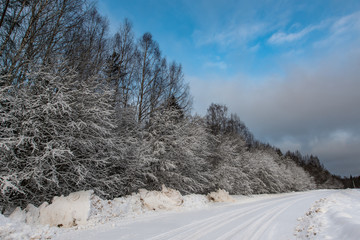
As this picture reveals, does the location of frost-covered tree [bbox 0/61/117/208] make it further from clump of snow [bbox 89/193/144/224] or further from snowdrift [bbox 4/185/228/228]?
Result: clump of snow [bbox 89/193/144/224]

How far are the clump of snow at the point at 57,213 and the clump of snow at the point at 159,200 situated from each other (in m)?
4.14

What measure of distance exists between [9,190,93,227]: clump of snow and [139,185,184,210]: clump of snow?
4.14 m

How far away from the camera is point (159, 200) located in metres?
11.4

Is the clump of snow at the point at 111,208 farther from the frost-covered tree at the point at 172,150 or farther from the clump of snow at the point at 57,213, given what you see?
the frost-covered tree at the point at 172,150

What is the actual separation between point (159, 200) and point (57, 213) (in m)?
5.59

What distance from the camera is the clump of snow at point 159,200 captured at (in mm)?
11078

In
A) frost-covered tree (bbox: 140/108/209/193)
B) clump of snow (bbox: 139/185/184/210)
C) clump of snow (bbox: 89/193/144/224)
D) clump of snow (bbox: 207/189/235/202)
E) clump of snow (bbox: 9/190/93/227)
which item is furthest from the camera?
clump of snow (bbox: 207/189/235/202)

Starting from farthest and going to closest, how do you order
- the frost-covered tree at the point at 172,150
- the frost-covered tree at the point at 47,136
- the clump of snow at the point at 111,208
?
the frost-covered tree at the point at 172,150 → the frost-covered tree at the point at 47,136 → the clump of snow at the point at 111,208

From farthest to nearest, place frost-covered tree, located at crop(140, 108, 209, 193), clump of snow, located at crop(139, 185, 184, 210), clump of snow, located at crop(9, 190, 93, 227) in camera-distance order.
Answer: frost-covered tree, located at crop(140, 108, 209, 193) → clump of snow, located at crop(139, 185, 184, 210) → clump of snow, located at crop(9, 190, 93, 227)

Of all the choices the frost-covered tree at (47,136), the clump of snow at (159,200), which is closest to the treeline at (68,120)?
the frost-covered tree at (47,136)

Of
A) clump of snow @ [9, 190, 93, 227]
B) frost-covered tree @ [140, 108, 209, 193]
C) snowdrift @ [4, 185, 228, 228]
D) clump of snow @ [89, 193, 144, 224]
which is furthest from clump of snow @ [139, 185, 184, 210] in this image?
clump of snow @ [9, 190, 93, 227]

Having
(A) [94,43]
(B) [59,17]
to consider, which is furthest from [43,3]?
(A) [94,43]

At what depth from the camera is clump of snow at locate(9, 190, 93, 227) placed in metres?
6.64

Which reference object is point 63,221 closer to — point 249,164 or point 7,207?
→ point 7,207
